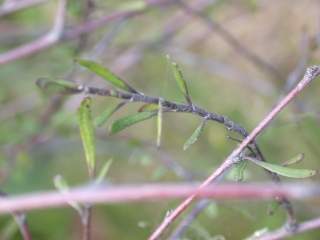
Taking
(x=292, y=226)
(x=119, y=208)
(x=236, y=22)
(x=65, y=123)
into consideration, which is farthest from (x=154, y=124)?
(x=292, y=226)

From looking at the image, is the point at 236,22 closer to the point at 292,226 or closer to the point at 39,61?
the point at 39,61

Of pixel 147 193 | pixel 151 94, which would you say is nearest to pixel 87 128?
pixel 147 193

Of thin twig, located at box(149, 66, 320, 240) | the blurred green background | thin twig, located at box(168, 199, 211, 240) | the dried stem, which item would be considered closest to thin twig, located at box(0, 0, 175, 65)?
the blurred green background

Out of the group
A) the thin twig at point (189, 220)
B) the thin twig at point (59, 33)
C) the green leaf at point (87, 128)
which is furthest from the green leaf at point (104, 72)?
the thin twig at point (59, 33)

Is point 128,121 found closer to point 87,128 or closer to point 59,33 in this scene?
point 87,128

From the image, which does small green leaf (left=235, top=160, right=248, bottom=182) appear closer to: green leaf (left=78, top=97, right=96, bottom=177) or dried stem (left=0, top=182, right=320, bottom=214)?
green leaf (left=78, top=97, right=96, bottom=177)

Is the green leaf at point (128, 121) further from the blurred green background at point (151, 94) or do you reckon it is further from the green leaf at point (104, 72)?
the blurred green background at point (151, 94)
